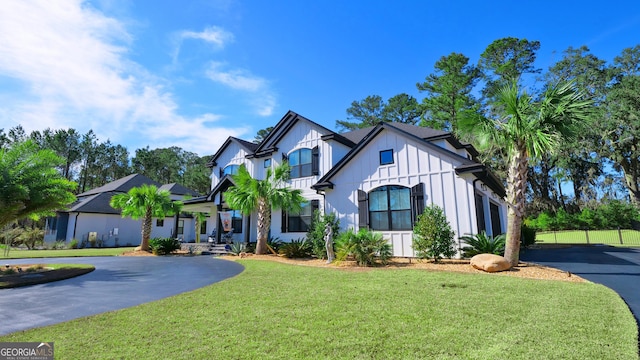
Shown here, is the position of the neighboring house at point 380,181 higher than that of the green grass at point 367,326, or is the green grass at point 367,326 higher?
the neighboring house at point 380,181

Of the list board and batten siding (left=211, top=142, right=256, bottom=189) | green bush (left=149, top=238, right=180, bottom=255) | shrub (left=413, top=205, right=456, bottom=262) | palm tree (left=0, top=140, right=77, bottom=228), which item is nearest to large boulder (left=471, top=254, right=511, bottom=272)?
shrub (left=413, top=205, right=456, bottom=262)

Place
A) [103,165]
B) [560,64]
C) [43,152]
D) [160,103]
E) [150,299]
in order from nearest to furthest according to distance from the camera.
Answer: [150,299]
[43,152]
[160,103]
[560,64]
[103,165]

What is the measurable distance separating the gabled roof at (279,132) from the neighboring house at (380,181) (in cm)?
6

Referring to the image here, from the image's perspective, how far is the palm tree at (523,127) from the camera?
28.7 ft

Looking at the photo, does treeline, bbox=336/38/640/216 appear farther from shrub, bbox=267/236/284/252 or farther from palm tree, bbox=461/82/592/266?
shrub, bbox=267/236/284/252

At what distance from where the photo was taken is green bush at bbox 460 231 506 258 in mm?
10242

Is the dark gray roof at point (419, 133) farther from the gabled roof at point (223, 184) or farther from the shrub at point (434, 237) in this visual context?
the gabled roof at point (223, 184)

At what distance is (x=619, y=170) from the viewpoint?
33.6 m

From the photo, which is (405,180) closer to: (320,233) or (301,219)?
(320,233)

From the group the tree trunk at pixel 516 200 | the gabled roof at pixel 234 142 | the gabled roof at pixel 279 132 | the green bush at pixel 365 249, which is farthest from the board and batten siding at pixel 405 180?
the gabled roof at pixel 234 142

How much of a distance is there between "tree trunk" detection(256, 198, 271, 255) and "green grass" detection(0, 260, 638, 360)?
8.43m

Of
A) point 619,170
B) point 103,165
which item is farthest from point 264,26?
point 103,165

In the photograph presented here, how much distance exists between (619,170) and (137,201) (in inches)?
1890

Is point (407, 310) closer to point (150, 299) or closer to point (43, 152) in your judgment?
point (150, 299)
